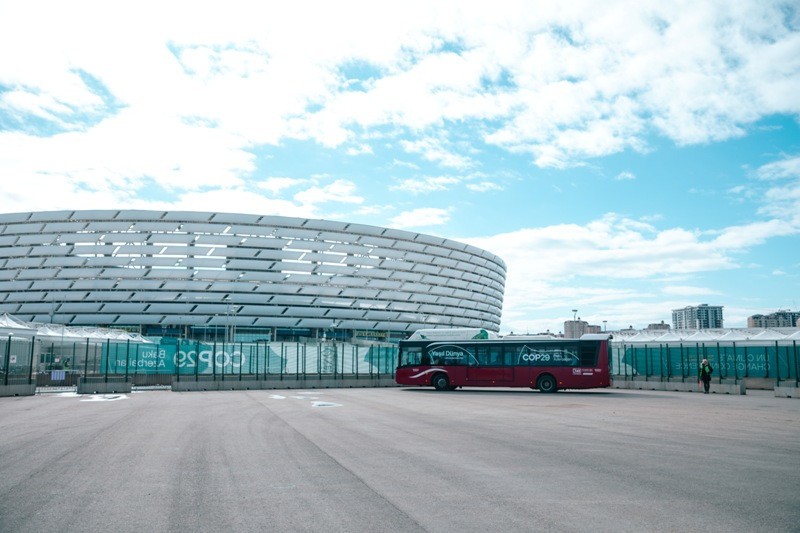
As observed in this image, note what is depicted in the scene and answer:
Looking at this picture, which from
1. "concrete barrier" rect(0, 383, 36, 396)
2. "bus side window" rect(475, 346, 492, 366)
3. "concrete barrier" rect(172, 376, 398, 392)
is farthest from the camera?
"concrete barrier" rect(172, 376, 398, 392)

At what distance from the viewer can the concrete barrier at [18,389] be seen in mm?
27516

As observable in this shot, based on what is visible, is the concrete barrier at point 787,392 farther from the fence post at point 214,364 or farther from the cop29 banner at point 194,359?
the fence post at point 214,364

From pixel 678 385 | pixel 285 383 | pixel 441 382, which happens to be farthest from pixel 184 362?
pixel 678 385

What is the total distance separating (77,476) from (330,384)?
29513mm

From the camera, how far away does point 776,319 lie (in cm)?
14975

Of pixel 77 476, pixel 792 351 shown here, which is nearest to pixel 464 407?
pixel 77 476

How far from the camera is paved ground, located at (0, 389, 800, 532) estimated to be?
20.2 feet

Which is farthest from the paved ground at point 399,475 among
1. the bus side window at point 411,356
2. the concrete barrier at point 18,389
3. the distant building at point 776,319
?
the distant building at point 776,319

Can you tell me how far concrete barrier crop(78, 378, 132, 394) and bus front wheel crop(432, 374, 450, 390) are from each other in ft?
48.6

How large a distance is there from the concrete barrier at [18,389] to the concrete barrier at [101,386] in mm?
2215

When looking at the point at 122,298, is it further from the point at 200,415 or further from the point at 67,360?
the point at 200,415

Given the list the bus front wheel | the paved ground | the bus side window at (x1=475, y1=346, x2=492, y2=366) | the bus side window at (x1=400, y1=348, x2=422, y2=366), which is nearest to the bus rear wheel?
the bus side window at (x1=475, y1=346, x2=492, y2=366)

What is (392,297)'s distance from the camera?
350 ft

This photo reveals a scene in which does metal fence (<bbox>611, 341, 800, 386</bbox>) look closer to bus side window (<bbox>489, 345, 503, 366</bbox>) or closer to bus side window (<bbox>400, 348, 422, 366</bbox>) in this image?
bus side window (<bbox>489, 345, 503, 366</bbox>)
